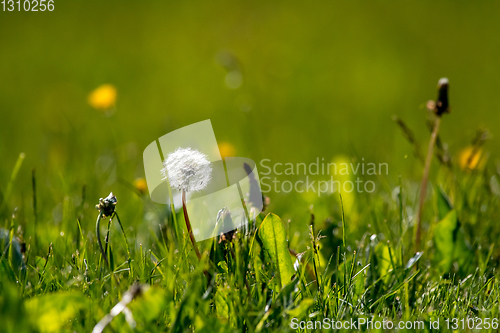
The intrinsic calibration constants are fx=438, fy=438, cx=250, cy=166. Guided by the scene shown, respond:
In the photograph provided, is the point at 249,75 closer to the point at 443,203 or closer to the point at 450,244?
the point at 443,203

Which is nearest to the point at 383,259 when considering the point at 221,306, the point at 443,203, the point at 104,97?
the point at 443,203

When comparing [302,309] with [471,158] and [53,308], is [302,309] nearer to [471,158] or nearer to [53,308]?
[53,308]

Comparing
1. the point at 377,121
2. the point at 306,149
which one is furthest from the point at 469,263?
the point at 377,121

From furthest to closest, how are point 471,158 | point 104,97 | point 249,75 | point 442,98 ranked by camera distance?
point 249,75
point 104,97
point 471,158
point 442,98

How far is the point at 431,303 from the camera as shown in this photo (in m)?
1.07

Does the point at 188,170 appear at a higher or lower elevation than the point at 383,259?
higher

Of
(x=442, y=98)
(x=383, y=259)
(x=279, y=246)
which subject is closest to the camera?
(x=279, y=246)

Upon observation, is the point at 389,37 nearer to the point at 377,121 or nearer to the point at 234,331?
the point at 377,121

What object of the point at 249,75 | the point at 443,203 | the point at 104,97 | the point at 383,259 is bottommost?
the point at 383,259

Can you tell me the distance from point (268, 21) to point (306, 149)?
3.00m

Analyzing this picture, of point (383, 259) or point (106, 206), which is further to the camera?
point (383, 259)

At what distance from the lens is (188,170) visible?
1.07 meters

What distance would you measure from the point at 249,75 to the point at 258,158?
2350mm

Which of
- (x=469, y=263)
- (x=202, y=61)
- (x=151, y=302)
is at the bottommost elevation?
(x=469, y=263)
